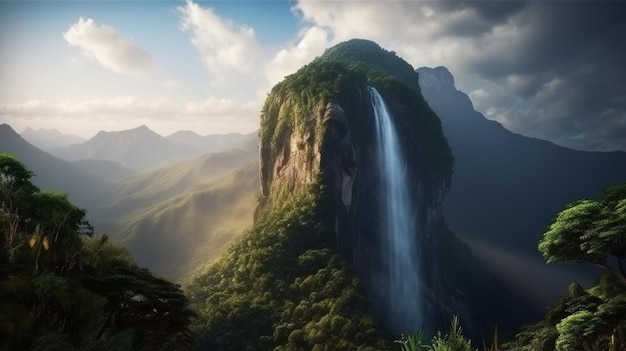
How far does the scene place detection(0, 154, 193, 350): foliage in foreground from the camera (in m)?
14.4

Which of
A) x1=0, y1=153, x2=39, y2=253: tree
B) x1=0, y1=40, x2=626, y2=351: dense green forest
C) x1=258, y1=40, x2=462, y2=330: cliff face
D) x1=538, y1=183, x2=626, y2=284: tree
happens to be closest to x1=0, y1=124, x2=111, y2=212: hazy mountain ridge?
x1=258, y1=40, x2=462, y2=330: cliff face

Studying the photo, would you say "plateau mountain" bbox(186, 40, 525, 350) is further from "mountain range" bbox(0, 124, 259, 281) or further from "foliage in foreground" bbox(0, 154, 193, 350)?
"mountain range" bbox(0, 124, 259, 281)

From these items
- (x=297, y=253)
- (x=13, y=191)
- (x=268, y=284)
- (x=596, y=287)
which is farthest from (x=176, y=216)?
(x=596, y=287)

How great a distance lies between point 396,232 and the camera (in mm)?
59281

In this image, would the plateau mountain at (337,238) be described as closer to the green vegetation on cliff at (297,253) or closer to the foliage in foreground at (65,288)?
the green vegetation on cliff at (297,253)

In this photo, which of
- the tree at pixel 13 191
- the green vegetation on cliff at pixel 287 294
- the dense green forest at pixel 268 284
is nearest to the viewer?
the dense green forest at pixel 268 284

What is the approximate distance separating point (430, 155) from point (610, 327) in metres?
61.2

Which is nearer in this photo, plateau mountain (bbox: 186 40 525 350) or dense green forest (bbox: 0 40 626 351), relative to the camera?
dense green forest (bbox: 0 40 626 351)

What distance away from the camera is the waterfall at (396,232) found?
52812 mm

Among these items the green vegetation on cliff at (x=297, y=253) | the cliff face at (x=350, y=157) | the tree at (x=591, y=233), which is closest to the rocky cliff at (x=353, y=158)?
the cliff face at (x=350, y=157)

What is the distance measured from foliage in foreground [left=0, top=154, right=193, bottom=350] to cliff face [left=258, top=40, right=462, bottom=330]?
2203cm

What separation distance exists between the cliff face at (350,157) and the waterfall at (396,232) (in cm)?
124

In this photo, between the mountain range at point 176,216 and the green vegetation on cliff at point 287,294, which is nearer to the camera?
the green vegetation on cliff at point 287,294

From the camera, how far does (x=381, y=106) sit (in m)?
63.5
